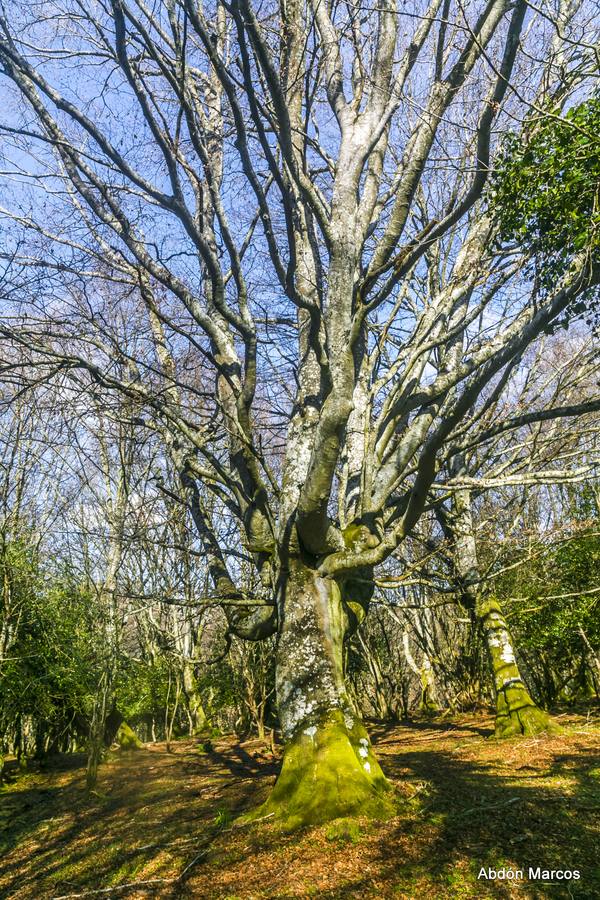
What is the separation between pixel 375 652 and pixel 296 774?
8950 millimetres

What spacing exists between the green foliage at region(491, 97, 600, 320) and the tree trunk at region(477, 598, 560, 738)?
16.7 feet

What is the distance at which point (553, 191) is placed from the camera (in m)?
4.06

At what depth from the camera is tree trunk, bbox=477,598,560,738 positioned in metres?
7.17

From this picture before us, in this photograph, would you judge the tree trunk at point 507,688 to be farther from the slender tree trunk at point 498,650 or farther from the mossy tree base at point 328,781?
the mossy tree base at point 328,781

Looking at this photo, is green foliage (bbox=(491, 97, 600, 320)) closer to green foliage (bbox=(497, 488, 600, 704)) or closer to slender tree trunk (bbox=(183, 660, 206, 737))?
green foliage (bbox=(497, 488, 600, 704))

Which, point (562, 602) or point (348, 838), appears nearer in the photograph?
point (348, 838)

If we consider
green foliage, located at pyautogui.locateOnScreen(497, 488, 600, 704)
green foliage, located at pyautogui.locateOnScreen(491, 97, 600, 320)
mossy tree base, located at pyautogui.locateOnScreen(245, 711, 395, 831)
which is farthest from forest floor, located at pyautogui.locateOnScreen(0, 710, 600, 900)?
green foliage, located at pyautogui.locateOnScreen(491, 97, 600, 320)

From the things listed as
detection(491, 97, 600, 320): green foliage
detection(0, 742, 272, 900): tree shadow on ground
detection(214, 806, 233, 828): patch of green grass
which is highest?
detection(491, 97, 600, 320): green foliage

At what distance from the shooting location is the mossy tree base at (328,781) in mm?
3598

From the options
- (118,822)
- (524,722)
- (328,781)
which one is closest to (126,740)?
(118,822)

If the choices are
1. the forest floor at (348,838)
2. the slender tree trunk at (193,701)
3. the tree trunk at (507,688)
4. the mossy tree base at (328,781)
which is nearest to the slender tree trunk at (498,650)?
the tree trunk at (507,688)

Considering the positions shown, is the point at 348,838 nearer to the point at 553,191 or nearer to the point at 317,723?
the point at 317,723

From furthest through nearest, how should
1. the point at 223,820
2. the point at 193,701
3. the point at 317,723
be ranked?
1. the point at 193,701
2. the point at 223,820
3. the point at 317,723

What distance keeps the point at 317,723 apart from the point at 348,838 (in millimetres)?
808
